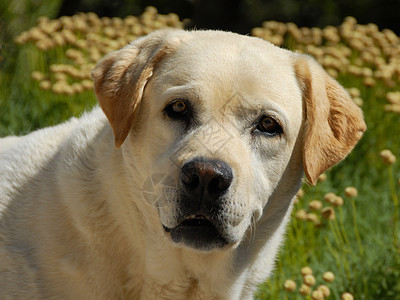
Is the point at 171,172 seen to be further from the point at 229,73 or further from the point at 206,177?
the point at 229,73

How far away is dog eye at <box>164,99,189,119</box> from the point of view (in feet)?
10.3

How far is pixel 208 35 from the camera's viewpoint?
11.2 ft

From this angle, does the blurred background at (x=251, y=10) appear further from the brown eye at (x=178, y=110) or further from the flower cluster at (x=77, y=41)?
the brown eye at (x=178, y=110)

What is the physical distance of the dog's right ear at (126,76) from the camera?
3.18 m

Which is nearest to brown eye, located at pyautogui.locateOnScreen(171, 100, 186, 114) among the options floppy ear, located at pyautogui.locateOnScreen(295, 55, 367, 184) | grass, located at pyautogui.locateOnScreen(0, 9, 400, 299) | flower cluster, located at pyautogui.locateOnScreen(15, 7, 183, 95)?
floppy ear, located at pyautogui.locateOnScreen(295, 55, 367, 184)

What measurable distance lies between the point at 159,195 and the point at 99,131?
672 millimetres

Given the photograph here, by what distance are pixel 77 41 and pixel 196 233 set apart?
3.66 m

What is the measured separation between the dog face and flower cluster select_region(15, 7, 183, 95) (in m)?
2.15

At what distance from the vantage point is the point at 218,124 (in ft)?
10.3

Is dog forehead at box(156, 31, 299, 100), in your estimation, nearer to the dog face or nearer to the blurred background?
the dog face

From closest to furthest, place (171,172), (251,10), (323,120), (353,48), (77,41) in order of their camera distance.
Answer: (171,172) → (323,120) → (77,41) → (353,48) → (251,10)

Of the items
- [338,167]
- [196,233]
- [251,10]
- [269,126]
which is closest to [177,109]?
[269,126]

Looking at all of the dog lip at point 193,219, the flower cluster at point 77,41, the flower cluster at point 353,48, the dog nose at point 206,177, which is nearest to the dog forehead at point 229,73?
the dog nose at point 206,177

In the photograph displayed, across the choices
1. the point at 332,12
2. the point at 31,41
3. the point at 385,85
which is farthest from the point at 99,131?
the point at 332,12
